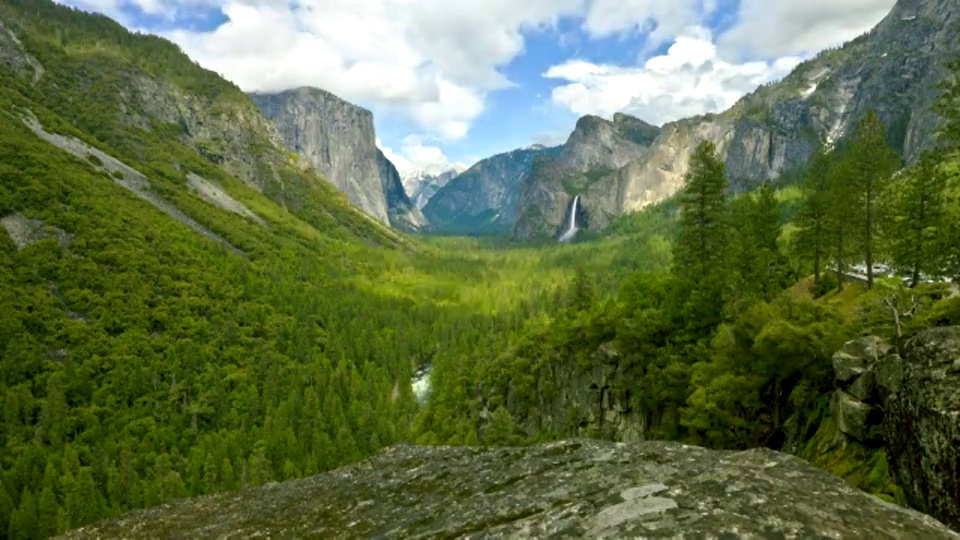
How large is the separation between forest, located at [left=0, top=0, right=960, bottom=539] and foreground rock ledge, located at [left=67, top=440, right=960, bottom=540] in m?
13.1

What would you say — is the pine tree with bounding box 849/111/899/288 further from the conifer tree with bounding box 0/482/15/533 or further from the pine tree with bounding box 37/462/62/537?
the conifer tree with bounding box 0/482/15/533

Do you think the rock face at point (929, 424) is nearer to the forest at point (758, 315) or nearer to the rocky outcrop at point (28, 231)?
the forest at point (758, 315)

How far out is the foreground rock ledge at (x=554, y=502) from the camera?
10.2 metres

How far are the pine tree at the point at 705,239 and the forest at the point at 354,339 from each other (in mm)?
169

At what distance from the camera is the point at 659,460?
1537 cm

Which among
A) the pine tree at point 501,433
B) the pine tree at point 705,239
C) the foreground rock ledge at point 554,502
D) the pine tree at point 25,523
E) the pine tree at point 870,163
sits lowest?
the pine tree at point 25,523

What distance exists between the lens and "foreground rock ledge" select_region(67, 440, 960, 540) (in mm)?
10219

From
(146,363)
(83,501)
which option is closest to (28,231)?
(146,363)

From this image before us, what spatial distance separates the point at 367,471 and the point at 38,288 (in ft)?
476

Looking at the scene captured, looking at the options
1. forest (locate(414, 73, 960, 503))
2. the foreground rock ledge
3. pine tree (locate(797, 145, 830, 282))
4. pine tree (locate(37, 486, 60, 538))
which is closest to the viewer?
the foreground rock ledge

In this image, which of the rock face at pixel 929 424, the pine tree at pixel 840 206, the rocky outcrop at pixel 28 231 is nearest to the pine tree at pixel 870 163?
the pine tree at pixel 840 206

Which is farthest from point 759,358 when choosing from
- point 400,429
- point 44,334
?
point 44,334

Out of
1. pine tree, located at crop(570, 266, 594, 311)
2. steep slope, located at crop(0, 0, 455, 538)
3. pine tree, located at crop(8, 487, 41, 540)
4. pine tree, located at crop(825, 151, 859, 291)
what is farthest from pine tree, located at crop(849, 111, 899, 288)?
pine tree, located at crop(8, 487, 41, 540)

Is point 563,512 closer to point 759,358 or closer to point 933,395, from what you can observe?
point 933,395
